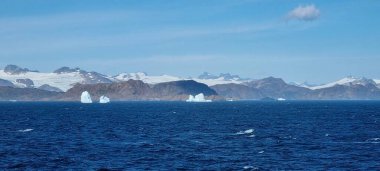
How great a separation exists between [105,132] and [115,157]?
44.4m

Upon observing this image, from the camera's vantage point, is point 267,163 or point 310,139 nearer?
point 267,163

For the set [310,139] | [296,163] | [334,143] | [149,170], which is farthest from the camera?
[310,139]

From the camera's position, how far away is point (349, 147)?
283ft

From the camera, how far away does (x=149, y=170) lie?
6481 centimetres

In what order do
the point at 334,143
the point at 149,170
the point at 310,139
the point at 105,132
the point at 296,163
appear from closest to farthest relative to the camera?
the point at 149,170, the point at 296,163, the point at 334,143, the point at 310,139, the point at 105,132

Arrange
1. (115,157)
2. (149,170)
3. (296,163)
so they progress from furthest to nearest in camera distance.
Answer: (115,157)
(296,163)
(149,170)

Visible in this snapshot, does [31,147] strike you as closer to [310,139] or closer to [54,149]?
[54,149]

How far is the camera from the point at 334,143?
3637 inches

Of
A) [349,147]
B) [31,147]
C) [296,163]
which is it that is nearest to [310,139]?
[349,147]

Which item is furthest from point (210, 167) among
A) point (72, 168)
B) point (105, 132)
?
point (105, 132)

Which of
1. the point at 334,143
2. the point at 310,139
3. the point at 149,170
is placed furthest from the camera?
the point at 310,139

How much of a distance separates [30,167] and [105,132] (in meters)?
52.6

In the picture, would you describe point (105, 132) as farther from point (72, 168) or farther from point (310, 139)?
point (72, 168)

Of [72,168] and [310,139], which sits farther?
[310,139]
